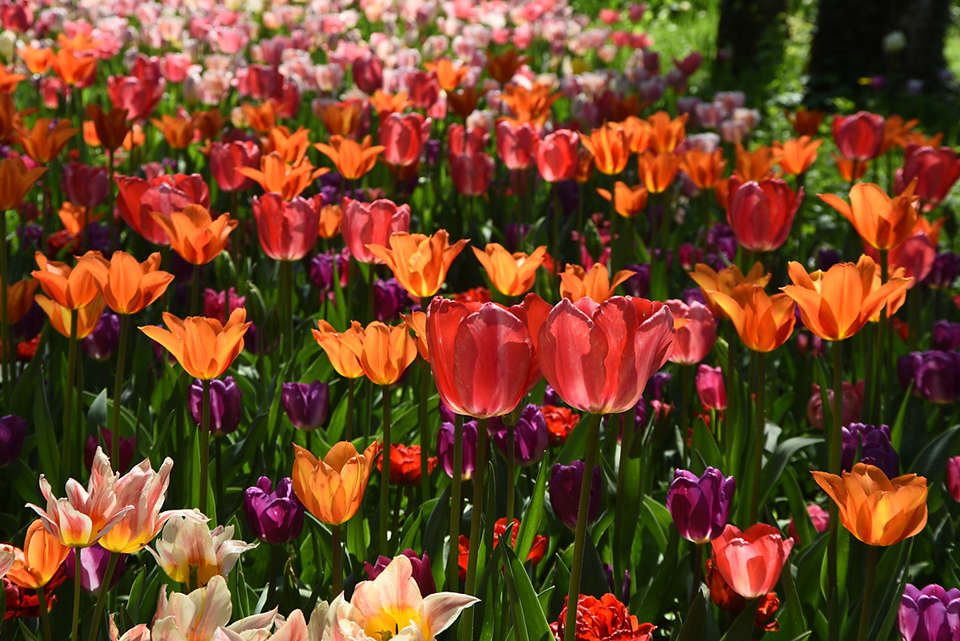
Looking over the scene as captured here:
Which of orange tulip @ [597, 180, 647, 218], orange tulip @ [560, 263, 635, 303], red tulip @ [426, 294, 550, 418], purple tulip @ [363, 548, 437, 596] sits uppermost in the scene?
red tulip @ [426, 294, 550, 418]

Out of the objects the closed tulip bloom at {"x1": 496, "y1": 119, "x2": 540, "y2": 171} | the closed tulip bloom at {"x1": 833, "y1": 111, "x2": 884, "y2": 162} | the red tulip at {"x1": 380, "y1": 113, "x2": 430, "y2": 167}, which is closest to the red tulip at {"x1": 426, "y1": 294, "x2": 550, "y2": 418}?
the red tulip at {"x1": 380, "y1": 113, "x2": 430, "y2": 167}

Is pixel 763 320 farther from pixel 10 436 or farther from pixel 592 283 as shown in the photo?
pixel 10 436

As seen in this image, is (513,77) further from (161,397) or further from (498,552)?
(498,552)

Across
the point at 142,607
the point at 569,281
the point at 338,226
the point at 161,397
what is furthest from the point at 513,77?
the point at 142,607

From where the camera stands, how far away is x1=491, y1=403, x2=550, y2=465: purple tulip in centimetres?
195

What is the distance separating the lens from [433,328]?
4.26 ft

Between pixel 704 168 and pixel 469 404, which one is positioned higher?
pixel 469 404

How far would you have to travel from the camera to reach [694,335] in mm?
2232

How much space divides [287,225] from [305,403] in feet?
1.68

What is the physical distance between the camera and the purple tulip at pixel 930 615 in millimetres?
1490

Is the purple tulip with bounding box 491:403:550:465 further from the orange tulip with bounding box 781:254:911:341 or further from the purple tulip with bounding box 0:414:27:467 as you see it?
the purple tulip with bounding box 0:414:27:467

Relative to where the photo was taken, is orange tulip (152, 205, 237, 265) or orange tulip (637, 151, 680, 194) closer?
orange tulip (152, 205, 237, 265)

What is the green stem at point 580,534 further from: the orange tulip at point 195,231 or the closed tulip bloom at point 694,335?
the orange tulip at point 195,231

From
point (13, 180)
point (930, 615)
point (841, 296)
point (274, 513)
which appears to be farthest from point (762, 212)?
point (13, 180)
